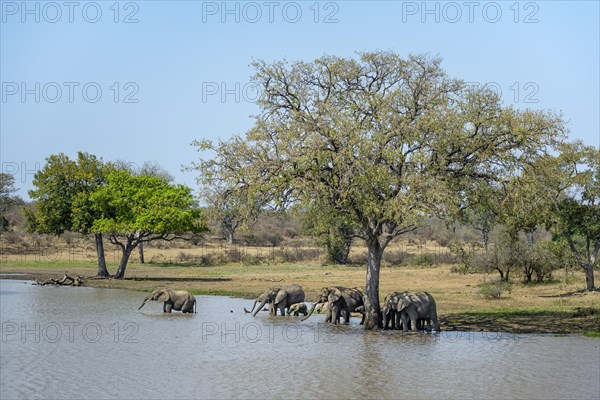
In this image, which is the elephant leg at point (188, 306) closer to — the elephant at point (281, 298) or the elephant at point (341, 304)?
the elephant at point (281, 298)

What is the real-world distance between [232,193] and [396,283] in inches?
868

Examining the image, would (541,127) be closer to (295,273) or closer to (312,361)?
(312,361)

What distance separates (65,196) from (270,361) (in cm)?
3507

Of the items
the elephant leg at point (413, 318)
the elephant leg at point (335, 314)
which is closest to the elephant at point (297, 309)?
the elephant leg at point (335, 314)

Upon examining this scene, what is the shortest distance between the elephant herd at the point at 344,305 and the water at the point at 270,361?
0.85m

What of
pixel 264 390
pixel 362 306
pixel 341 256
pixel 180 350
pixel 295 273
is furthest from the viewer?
pixel 341 256

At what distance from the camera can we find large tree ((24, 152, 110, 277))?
51.7 m

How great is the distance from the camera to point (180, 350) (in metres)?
22.7

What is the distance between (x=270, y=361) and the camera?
21047 mm

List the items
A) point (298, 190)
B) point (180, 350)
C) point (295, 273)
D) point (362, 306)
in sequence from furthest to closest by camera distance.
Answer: point (295, 273) < point (362, 306) < point (298, 190) < point (180, 350)

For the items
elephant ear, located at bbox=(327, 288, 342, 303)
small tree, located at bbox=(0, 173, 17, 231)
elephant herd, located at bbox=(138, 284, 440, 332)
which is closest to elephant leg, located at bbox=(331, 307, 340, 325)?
elephant herd, located at bbox=(138, 284, 440, 332)

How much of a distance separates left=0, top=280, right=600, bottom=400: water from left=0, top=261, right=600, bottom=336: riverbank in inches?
132

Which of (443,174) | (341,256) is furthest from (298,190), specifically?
(341,256)

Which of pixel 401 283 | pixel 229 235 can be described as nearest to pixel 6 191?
pixel 229 235
